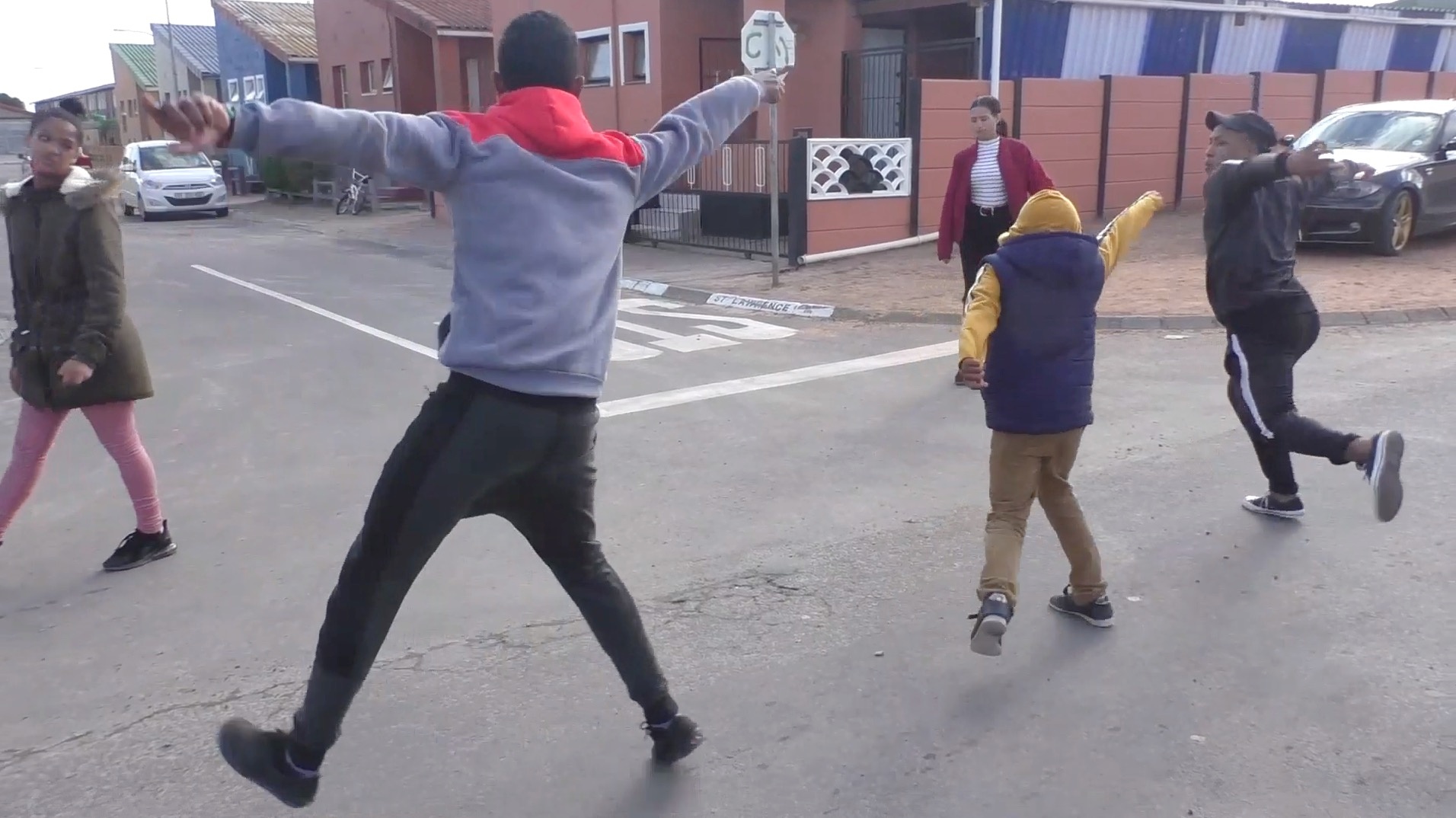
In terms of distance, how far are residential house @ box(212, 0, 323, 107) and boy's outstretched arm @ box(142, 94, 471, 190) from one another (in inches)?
1450

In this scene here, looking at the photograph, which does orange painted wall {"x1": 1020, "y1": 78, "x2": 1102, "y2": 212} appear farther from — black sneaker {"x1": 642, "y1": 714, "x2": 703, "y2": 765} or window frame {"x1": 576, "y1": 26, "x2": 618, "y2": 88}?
black sneaker {"x1": 642, "y1": 714, "x2": 703, "y2": 765}

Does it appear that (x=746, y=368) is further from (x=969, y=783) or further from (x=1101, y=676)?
(x=969, y=783)

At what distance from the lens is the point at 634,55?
68.5 feet

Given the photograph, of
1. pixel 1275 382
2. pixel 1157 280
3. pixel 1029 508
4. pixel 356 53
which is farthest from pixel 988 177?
pixel 356 53

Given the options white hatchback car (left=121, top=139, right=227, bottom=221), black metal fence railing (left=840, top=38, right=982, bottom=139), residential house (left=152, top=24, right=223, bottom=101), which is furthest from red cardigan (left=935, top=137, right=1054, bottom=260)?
residential house (left=152, top=24, right=223, bottom=101)

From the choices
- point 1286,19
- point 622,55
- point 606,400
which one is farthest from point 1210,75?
point 606,400

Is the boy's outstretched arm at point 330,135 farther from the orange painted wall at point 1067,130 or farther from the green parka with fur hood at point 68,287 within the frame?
the orange painted wall at point 1067,130

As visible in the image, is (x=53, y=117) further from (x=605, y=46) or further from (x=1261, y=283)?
(x=605, y=46)

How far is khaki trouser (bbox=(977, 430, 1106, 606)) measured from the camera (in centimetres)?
411

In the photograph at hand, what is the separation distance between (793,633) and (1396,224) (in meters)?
11.5

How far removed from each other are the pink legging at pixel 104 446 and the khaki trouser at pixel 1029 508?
3535 millimetres

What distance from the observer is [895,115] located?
19.8 metres

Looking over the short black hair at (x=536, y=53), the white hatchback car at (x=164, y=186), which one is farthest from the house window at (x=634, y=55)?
the short black hair at (x=536, y=53)

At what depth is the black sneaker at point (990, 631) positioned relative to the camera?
3.88 m
